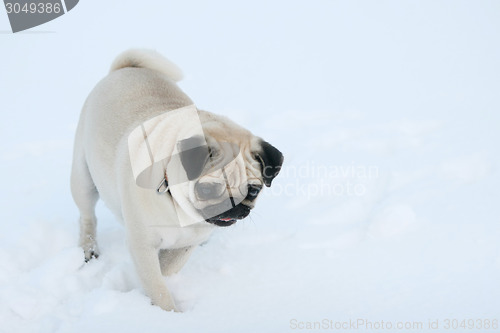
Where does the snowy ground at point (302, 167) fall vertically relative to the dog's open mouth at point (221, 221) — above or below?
below

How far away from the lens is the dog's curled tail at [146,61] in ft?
12.2

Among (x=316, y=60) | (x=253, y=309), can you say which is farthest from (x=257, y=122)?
(x=253, y=309)

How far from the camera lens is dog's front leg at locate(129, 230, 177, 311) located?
2.84 m

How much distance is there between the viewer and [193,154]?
7.93 ft

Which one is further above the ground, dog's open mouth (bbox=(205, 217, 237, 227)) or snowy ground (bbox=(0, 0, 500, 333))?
dog's open mouth (bbox=(205, 217, 237, 227))

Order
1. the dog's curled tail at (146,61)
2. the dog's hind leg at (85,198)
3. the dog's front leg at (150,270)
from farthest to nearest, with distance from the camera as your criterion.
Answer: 1. the dog's curled tail at (146,61)
2. the dog's hind leg at (85,198)
3. the dog's front leg at (150,270)
